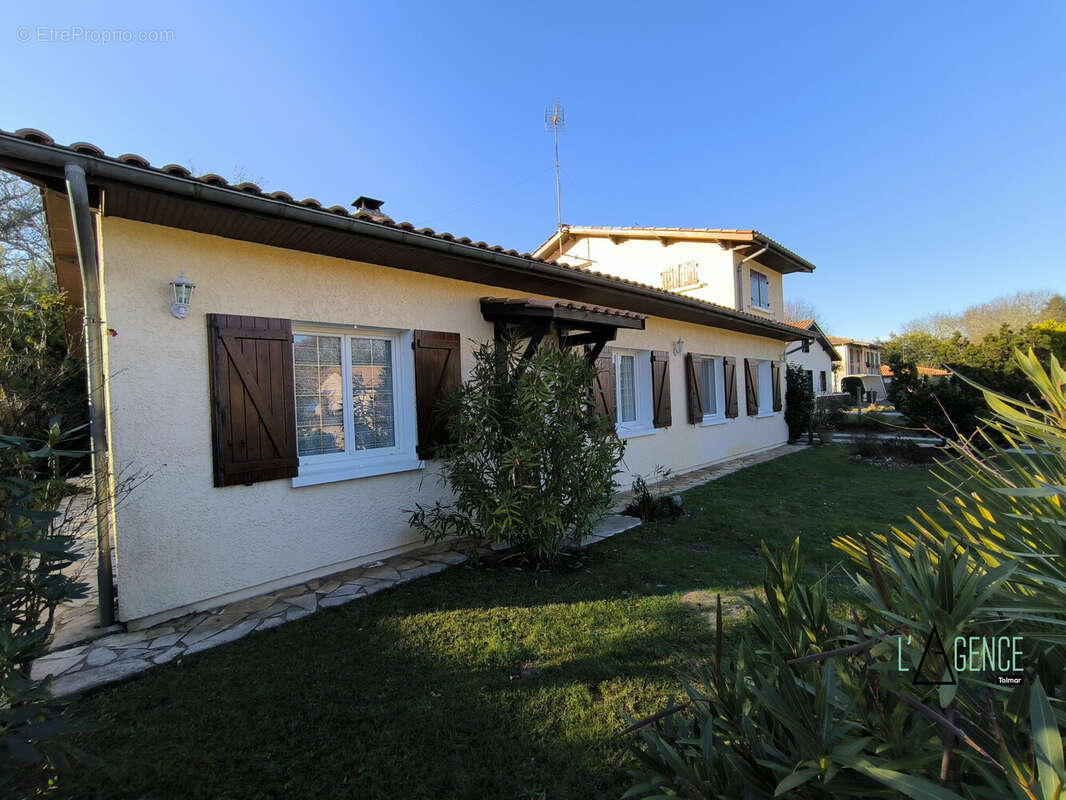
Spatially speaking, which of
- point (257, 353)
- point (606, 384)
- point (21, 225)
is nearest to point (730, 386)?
point (606, 384)

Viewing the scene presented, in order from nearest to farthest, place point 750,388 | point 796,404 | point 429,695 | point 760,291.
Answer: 1. point 429,695
2. point 750,388
3. point 796,404
4. point 760,291

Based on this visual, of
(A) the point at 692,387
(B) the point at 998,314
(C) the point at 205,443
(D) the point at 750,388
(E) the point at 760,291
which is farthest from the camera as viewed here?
(B) the point at 998,314

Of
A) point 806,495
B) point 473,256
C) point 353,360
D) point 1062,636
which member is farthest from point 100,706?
point 806,495

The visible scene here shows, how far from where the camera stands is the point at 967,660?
3.14ft

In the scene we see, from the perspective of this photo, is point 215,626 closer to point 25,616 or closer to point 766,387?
point 25,616

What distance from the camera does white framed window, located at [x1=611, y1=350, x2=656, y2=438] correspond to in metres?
9.09

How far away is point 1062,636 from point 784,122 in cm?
1400

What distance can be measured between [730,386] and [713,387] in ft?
1.68

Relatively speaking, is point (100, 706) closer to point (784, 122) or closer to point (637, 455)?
point (637, 455)

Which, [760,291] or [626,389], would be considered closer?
[626,389]

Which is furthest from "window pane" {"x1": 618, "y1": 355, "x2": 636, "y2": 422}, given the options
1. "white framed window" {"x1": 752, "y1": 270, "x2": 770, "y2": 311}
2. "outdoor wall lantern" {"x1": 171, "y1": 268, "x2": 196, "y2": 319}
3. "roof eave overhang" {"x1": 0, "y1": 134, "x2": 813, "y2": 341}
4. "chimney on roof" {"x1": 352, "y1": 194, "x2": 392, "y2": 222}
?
"white framed window" {"x1": 752, "y1": 270, "x2": 770, "y2": 311}

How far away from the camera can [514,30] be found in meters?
9.34

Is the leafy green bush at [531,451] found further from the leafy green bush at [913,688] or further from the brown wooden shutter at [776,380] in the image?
the brown wooden shutter at [776,380]

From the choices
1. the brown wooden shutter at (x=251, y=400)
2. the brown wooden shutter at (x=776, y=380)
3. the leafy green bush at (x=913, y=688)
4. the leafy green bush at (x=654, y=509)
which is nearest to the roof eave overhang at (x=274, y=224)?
the brown wooden shutter at (x=251, y=400)
